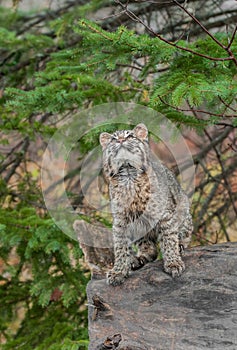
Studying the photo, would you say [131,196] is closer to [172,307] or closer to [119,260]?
[119,260]

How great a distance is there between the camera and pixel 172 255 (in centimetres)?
387

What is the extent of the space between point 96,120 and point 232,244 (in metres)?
1.39

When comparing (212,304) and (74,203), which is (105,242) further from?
(74,203)

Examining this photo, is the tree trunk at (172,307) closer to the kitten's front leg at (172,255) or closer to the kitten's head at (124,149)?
the kitten's front leg at (172,255)

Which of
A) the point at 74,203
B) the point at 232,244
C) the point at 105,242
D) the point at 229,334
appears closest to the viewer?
the point at 229,334

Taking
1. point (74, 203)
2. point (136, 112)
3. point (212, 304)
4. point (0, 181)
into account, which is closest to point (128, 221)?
point (212, 304)

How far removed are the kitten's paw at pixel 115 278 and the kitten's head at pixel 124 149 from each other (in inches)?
31.1

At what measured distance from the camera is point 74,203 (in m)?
6.09

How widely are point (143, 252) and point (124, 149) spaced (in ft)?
3.90

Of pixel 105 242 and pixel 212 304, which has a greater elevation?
pixel 105 242

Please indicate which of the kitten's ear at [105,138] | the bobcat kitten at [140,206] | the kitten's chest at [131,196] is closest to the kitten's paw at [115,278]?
the bobcat kitten at [140,206]

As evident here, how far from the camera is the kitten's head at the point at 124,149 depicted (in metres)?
3.34

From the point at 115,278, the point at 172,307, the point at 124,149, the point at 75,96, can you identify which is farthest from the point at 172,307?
the point at 75,96

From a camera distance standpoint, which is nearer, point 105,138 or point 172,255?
point 105,138
